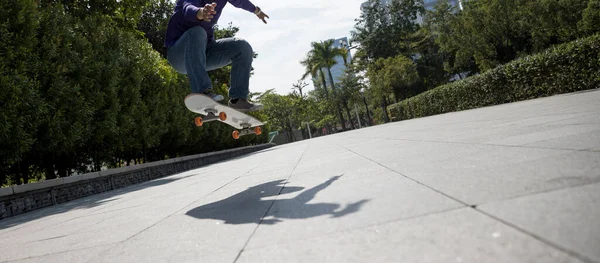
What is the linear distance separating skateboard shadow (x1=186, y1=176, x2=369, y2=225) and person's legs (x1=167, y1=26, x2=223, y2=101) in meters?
2.25

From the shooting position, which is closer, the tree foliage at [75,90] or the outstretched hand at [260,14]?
the outstretched hand at [260,14]

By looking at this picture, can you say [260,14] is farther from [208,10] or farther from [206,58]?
[208,10]

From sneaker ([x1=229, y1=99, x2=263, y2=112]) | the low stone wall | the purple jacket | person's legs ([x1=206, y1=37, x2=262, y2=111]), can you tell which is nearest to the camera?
the purple jacket

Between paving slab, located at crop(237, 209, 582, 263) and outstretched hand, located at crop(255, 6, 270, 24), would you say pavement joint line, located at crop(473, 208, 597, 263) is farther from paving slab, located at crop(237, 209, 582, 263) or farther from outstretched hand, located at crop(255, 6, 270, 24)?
outstretched hand, located at crop(255, 6, 270, 24)

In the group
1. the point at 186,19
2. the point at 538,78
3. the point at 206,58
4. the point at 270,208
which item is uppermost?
the point at 186,19

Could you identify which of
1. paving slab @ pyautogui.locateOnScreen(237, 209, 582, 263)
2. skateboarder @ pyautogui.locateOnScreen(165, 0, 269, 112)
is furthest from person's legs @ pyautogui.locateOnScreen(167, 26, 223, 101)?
paving slab @ pyautogui.locateOnScreen(237, 209, 582, 263)

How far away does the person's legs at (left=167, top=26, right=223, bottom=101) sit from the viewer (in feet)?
14.8

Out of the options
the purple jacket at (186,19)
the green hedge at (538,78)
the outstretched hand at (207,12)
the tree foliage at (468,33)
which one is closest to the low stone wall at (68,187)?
the purple jacket at (186,19)

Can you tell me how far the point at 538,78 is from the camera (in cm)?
1350

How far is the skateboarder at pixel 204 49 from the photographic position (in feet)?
14.7

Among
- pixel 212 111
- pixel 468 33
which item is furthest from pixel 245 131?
pixel 468 33

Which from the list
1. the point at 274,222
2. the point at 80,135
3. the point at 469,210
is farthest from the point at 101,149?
the point at 469,210

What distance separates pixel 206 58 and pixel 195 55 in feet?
1.46

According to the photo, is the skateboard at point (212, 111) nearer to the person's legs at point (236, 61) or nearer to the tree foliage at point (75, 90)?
the person's legs at point (236, 61)
